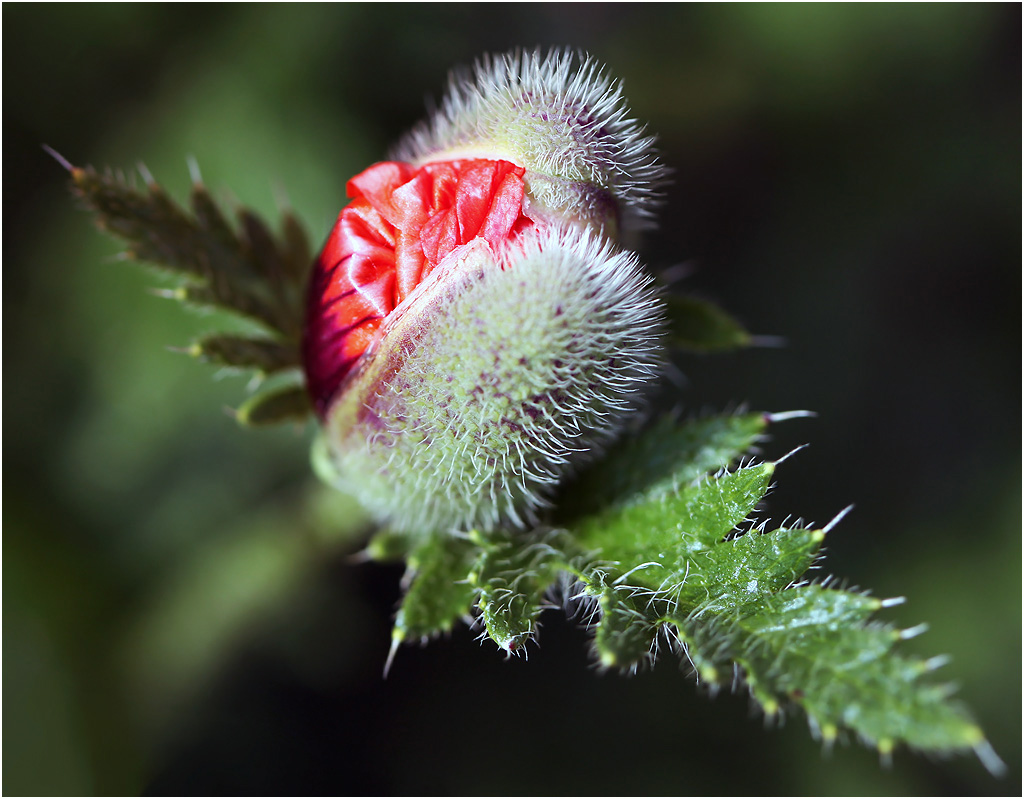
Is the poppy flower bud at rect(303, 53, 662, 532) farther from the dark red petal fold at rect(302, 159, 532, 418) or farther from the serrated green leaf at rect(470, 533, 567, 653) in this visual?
the serrated green leaf at rect(470, 533, 567, 653)

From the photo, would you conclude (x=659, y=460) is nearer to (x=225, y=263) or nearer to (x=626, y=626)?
(x=626, y=626)

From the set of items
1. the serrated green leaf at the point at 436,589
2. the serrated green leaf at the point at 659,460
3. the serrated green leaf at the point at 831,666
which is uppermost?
the serrated green leaf at the point at 659,460

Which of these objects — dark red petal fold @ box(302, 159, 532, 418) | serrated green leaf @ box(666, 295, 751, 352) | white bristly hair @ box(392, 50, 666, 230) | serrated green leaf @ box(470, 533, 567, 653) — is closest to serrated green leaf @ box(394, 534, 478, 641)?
serrated green leaf @ box(470, 533, 567, 653)

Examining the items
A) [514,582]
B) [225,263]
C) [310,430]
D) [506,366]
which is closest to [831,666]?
[514,582]

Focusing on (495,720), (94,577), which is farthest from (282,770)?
(94,577)

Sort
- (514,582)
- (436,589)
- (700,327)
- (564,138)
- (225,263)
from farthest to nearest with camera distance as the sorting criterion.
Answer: (225,263), (700,327), (436,589), (514,582), (564,138)

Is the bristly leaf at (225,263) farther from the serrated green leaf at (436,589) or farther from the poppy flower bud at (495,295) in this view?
the serrated green leaf at (436,589)

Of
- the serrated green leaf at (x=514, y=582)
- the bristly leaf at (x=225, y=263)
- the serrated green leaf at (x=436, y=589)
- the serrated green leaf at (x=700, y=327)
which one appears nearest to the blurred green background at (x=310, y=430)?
the bristly leaf at (x=225, y=263)
